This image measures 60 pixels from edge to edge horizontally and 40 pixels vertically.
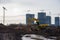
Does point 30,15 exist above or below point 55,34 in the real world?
above

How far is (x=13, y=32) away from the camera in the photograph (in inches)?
166

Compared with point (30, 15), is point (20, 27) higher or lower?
lower

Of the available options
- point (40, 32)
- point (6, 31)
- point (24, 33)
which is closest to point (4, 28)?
point (6, 31)

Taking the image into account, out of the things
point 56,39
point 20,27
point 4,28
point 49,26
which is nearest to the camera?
point 4,28

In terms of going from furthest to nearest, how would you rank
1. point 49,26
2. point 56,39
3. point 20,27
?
1. point 56,39
2. point 49,26
3. point 20,27

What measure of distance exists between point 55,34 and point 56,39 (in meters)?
0.46

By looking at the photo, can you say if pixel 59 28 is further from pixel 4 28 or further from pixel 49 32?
pixel 4 28

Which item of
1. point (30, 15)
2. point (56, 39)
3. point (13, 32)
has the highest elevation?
point (30, 15)

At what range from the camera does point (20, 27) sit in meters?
4.21

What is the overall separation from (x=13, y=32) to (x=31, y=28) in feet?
2.02

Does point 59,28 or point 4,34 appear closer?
point 4,34

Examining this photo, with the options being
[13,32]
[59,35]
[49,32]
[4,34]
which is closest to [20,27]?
[13,32]

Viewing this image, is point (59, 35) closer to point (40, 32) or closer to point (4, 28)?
point (40, 32)

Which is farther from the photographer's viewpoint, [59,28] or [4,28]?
[59,28]
